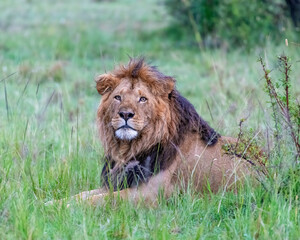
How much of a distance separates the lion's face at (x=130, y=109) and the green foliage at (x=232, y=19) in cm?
640

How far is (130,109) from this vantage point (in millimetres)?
4609

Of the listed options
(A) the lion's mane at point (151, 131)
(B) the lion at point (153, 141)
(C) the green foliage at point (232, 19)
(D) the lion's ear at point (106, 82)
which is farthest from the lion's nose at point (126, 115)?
(C) the green foliage at point (232, 19)

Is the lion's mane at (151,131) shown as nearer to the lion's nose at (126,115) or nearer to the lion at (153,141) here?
the lion at (153,141)

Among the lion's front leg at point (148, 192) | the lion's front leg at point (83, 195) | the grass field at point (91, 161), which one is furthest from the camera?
the lion's front leg at point (148, 192)

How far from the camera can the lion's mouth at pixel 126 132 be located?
4.64 m

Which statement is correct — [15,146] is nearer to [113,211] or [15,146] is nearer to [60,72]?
[113,211]

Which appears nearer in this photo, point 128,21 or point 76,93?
point 76,93

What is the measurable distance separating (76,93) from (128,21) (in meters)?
6.16

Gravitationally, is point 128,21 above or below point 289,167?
above

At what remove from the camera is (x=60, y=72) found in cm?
968

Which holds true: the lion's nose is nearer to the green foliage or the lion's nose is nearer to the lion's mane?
the lion's mane

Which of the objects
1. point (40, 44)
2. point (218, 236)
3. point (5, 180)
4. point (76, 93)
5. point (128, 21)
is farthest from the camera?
point (128, 21)

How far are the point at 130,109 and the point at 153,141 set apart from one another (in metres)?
0.31

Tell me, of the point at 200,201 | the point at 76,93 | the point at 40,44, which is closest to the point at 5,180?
the point at 200,201
